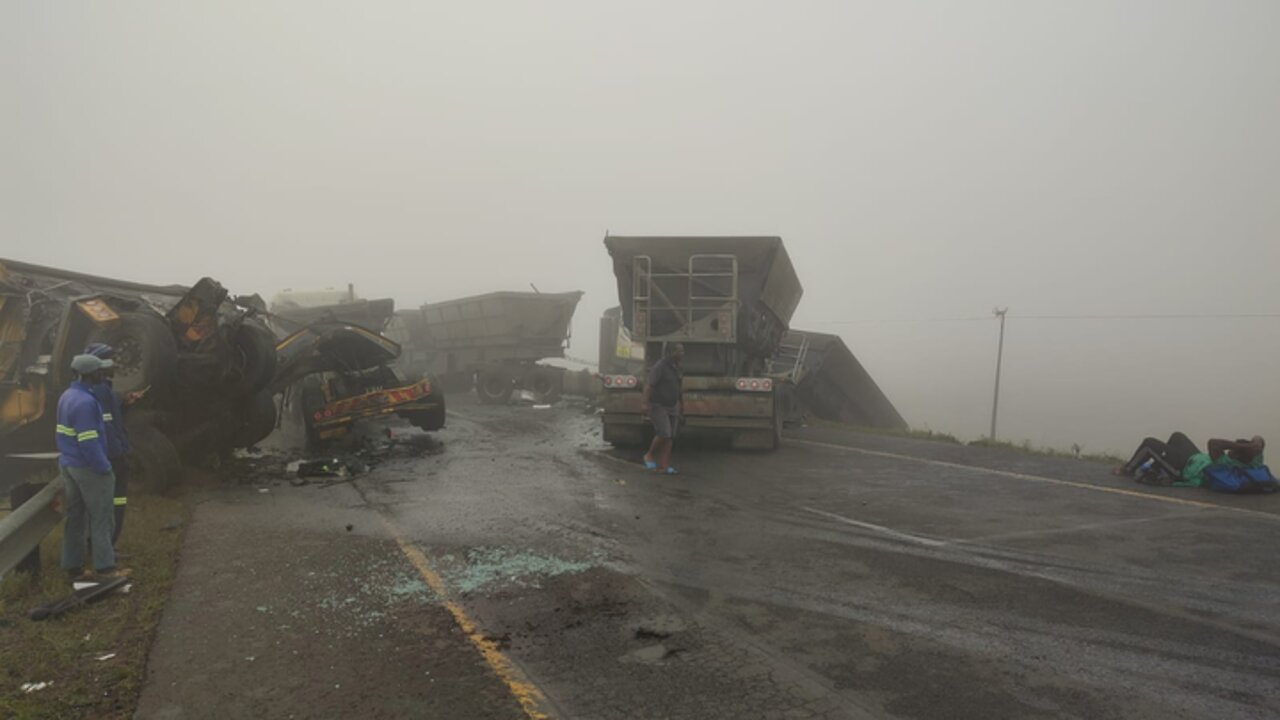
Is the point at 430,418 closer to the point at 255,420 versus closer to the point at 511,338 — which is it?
the point at 255,420

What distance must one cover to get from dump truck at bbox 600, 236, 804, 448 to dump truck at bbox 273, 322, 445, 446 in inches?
128

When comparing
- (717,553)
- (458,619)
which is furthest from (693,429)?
(458,619)

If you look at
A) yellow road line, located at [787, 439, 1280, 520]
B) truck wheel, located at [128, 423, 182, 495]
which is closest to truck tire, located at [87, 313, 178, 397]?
truck wheel, located at [128, 423, 182, 495]

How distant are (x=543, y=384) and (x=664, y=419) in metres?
11.5

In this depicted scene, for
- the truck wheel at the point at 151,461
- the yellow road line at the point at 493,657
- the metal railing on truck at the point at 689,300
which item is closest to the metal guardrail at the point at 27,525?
the yellow road line at the point at 493,657

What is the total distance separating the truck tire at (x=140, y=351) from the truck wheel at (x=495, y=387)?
40.8 feet

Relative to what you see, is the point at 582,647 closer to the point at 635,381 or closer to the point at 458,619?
the point at 458,619

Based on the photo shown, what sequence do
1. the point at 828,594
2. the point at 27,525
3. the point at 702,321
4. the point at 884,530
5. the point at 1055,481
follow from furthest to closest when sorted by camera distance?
the point at 702,321
the point at 1055,481
the point at 884,530
the point at 27,525
the point at 828,594

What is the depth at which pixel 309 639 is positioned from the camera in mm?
3965

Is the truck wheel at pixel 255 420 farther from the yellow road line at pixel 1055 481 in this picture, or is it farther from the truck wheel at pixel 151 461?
the yellow road line at pixel 1055 481

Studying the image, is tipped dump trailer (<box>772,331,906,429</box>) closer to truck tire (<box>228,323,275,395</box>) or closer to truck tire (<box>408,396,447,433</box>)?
truck tire (<box>408,396,447,433</box>)

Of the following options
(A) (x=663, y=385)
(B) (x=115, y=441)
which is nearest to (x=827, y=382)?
(A) (x=663, y=385)

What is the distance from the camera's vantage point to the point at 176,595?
468cm

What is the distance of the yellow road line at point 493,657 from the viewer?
3180mm
